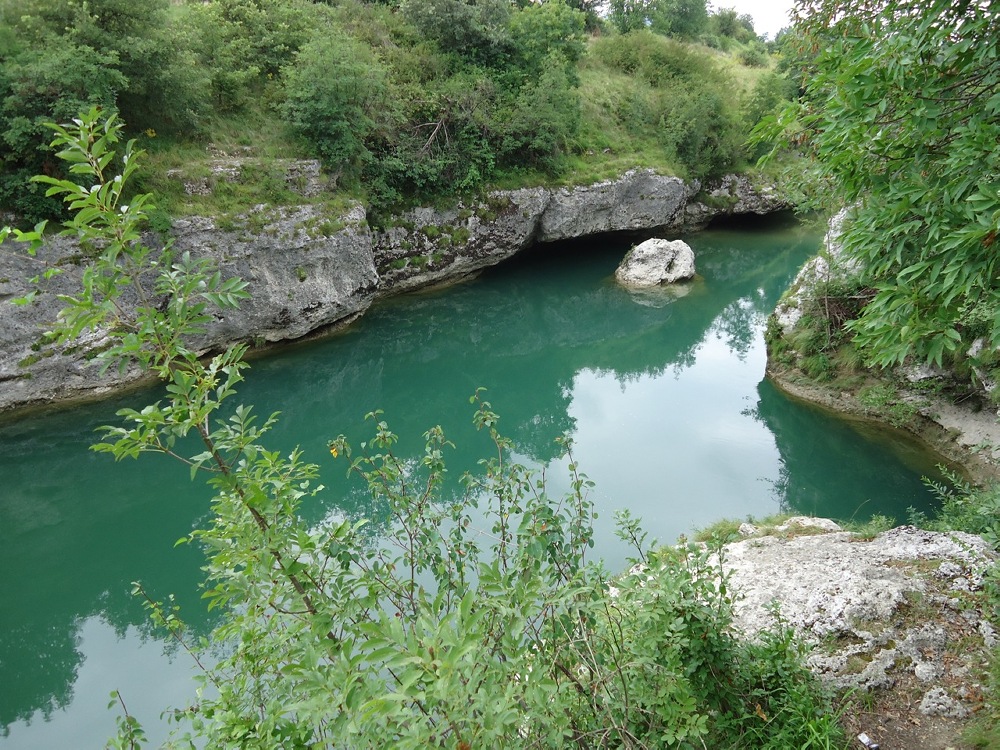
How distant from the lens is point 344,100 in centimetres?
1425

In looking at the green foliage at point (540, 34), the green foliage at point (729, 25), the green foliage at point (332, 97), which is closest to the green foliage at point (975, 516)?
the green foliage at point (332, 97)

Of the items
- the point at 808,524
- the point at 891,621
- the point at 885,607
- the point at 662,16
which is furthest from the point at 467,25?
the point at 891,621

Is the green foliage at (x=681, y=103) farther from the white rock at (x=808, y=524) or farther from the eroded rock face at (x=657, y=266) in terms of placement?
the white rock at (x=808, y=524)

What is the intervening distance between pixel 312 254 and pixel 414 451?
241 inches

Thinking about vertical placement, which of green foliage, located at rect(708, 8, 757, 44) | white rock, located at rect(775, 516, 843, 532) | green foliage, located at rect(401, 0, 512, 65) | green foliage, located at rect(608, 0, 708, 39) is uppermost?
green foliage, located at rect(708, 8, 757, 44)

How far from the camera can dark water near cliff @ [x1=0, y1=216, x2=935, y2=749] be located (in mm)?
6730

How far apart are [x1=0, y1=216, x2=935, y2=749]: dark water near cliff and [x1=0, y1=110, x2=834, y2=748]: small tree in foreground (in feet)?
5.39

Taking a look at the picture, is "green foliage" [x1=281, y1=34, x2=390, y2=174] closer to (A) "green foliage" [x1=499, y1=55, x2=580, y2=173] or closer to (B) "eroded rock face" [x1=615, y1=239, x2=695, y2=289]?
(A) "green foliage" [x1=499, y1=55, x2=580, y2=173]

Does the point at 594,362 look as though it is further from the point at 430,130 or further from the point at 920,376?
the point at 430,130

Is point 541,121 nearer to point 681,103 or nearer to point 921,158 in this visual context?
point 681,103

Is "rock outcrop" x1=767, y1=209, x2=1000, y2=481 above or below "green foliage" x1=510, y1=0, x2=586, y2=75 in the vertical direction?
below

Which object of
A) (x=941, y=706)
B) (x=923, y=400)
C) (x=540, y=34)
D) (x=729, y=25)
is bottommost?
(x=941, y=706)

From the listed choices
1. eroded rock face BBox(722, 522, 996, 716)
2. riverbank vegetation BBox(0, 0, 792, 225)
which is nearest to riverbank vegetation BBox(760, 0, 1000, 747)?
eroded rock face BBox(722, 522, 996, 716)

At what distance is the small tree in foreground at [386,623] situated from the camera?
5.76ft
